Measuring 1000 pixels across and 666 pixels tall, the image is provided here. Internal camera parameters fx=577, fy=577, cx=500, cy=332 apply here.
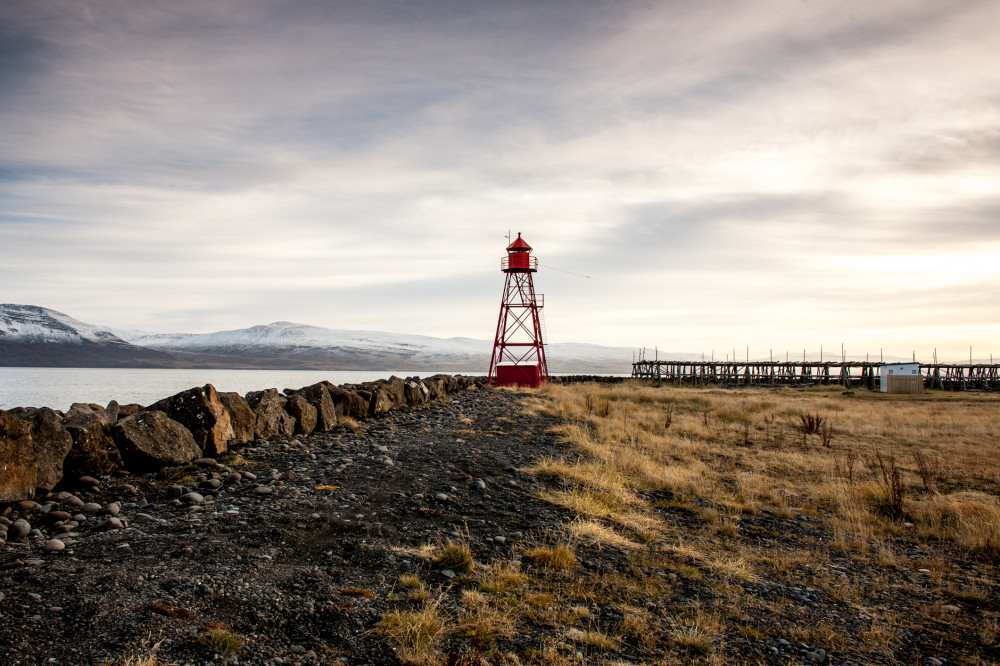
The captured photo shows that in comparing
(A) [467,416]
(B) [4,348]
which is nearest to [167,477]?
(A) [467,416]

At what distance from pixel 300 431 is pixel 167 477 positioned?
3.21 meters

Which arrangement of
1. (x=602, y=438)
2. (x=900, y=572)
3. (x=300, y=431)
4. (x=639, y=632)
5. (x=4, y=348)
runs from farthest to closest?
(x=4, y=348) < (x=602, y=438) < (x=300, y=431) < (x=900, y=572) < (x=639, y=632)

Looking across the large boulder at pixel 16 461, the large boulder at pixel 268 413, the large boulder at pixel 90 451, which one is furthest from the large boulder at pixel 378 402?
the large boulder at pixel 16 461

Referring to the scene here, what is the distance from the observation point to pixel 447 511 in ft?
21.7

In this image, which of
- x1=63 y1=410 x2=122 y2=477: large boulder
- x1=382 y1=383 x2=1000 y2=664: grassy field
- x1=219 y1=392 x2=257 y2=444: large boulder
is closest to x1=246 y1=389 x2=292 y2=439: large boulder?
x1=219 y1=392 x2=257 y2=444: large boulder

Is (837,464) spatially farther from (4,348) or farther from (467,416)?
(4,348)

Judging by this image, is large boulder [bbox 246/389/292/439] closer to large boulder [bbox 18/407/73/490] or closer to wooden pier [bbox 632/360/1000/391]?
large boulder [bbox 18/407/73/490]

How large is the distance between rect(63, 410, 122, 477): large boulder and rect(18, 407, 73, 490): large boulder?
0.11m

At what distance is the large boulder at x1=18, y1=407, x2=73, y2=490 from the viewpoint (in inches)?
232

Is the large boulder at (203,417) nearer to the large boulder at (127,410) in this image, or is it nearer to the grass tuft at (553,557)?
the large boulder at (127,410)

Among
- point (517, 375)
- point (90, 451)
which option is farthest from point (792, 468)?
point (517, 375)

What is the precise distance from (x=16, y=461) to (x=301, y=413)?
4.48m

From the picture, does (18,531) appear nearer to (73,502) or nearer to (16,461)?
(73,502)

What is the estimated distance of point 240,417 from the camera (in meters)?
8.57
